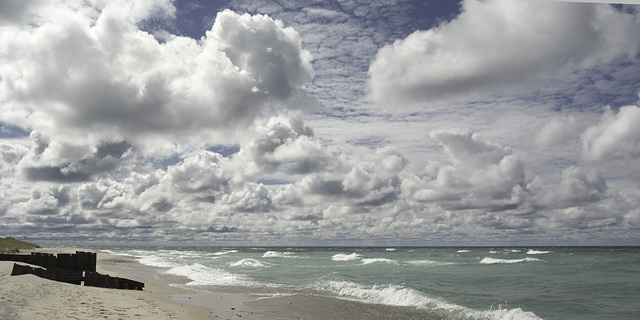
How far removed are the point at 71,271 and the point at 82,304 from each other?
21.6ft

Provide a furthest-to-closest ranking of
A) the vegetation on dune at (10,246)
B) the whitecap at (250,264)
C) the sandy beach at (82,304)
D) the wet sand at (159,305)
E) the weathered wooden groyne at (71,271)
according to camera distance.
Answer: the whitecap at (250,264) → the vegetation on dune at (10,246) → the weathered wooden groyne at (71,271) → the wet sand at (159,305) → the sandy beach at (82,304)

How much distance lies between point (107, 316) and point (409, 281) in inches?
826

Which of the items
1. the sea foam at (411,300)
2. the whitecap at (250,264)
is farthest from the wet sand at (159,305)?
the whitecap at (250,264)

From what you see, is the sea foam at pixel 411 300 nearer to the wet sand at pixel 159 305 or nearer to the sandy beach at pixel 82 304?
the wet sand at pixel 159 305

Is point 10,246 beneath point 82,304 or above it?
above

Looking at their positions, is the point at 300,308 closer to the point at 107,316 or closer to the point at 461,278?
the point at 107,316

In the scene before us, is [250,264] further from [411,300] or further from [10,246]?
[10,246]

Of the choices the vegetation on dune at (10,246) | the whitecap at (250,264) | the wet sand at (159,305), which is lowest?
the whitecap at (250,264)

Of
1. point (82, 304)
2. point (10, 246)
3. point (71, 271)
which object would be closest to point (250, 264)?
point (71, 271)

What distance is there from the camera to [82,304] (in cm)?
1285

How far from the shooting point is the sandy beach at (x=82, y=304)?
10.9m

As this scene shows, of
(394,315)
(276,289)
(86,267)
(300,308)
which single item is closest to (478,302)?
(394,315)

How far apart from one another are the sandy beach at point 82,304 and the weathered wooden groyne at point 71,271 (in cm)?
57

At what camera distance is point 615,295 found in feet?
73.0
